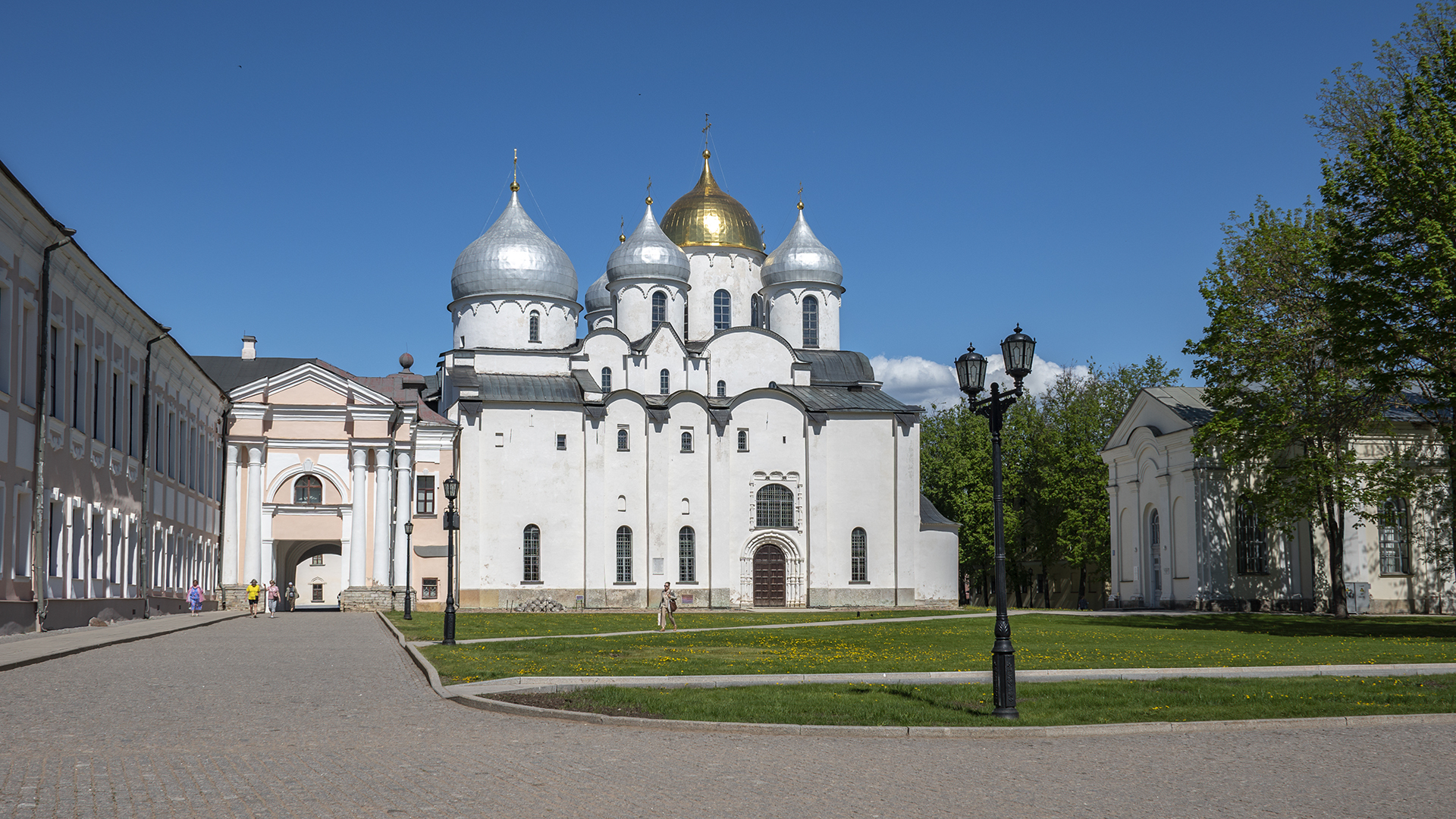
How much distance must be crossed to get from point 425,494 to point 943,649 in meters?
34.8

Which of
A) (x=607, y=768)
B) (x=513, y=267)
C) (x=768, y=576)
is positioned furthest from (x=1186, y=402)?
(x=607, y=768)

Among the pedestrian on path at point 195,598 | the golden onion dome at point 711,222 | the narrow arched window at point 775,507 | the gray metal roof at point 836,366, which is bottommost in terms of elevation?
the pedestrian on path at point 195,598

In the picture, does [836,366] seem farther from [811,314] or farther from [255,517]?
[255,517]

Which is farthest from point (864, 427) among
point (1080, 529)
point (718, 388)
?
point (1080, 529)

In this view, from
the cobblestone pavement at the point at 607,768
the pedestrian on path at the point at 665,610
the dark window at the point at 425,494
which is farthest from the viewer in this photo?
the dark window at the point at 425,494

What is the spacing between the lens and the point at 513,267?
61094 millimetres

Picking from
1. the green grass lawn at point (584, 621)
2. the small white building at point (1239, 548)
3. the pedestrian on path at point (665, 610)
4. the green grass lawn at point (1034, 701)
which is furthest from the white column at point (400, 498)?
the green grass lawn at point (1034, 701)

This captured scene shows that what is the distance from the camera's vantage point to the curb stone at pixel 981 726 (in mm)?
12016

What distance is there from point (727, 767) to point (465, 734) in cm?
288

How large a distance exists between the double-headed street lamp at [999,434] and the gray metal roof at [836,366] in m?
48.6

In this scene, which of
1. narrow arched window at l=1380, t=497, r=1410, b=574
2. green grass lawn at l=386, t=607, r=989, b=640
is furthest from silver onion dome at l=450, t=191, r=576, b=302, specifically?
narrow arched window at l=1380, t=497, r=1410, b=574

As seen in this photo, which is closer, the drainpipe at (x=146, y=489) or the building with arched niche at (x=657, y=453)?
the drainpipe at (x=146, y=489)

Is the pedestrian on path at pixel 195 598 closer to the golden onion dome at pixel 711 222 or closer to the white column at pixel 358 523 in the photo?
the white column at pixel 358 523

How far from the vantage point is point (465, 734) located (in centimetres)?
1174
